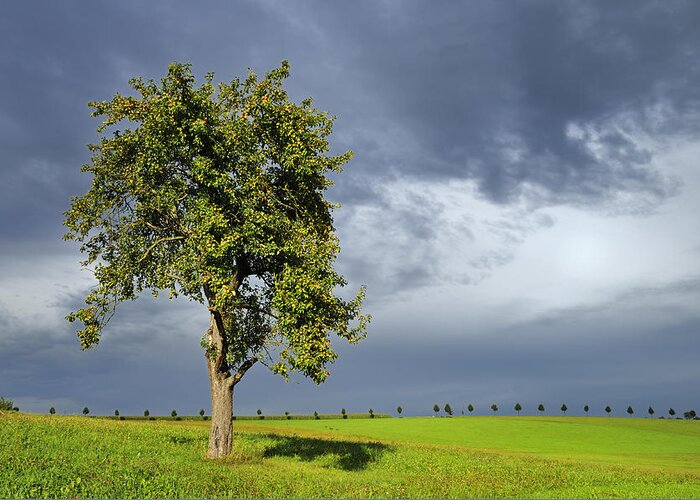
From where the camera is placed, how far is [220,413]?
32.8 metres

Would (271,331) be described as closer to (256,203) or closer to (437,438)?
(256,203)

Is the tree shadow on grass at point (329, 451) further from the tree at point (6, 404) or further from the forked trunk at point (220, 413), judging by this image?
the tree at point (6, 404)

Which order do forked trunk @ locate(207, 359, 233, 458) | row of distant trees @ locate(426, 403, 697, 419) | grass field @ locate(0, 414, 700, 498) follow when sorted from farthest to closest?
row of distant trees @ locate(426, 403, 697, 419), forked trunk @ locate(207, 359, 233, 458), grass field @ locate(0, 414, 700, 498)

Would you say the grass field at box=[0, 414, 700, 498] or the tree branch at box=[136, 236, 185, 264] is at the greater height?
the tree branch at box=[136, 236, 185, 264]

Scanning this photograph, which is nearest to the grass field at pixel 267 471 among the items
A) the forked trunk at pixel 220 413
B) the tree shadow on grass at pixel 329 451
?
the tree shadow on grass at pixel 329 451

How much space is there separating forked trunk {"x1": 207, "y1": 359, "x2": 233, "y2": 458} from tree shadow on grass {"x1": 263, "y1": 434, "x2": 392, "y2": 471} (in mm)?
4038

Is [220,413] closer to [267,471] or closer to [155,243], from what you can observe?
[267,471]

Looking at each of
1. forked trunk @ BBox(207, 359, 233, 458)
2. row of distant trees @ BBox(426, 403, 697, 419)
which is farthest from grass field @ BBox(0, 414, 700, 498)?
row of distant trees @ BBox(426, 403, 697, 419)

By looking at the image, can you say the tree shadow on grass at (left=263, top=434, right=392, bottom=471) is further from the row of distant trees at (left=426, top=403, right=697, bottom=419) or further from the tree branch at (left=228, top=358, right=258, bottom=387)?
the row of distant trees at (left=426, top=403, right=697, bottom=419)

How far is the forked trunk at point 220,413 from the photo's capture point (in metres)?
32.3

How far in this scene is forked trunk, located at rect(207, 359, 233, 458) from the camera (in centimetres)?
3228

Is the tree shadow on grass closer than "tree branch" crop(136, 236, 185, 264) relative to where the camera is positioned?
No

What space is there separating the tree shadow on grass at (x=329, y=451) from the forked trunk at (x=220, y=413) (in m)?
4.04

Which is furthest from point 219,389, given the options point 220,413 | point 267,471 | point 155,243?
point 155,243
